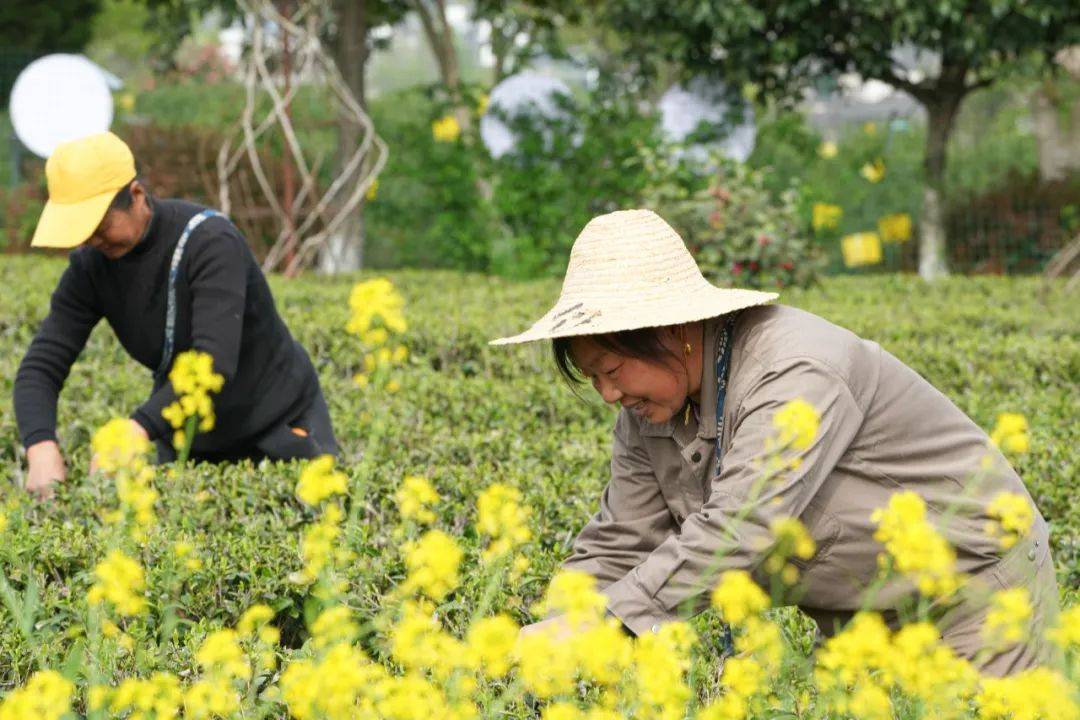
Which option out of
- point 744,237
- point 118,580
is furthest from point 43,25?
point 118,580

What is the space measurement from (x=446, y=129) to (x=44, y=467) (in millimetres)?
10074

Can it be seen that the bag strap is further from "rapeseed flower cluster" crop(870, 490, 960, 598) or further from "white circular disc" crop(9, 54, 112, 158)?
"white circular disc" crop(9, 54, 112, 158)

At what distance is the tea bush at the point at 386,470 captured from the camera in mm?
3146

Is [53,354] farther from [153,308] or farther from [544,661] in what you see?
[544,661]

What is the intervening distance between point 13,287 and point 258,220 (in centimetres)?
401

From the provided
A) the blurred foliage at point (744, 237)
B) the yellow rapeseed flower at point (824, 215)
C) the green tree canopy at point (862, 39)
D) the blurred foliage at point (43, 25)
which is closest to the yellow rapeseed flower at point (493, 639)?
the blurred foliage at point (744, 237)

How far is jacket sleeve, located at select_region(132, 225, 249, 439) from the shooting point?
3652 millimetres

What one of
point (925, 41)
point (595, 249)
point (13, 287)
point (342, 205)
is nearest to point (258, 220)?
point (342, 205)

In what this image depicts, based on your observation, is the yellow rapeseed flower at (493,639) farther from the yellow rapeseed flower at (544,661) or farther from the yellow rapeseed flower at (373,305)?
the yellow rapeseed flower at (373,305)

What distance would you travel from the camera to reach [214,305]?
3785mm

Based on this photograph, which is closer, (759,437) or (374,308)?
(759,437)

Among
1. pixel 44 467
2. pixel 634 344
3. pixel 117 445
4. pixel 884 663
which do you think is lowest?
pixel 44 467

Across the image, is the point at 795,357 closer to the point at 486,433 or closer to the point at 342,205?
the point at 486,433

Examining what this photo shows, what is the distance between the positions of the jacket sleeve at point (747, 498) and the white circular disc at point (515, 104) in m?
10.1
